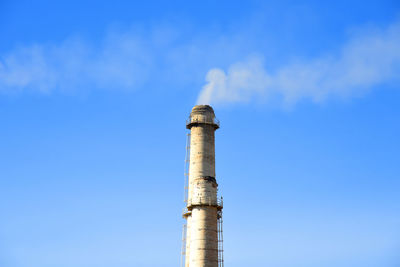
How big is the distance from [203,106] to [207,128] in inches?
117

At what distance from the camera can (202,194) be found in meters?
47.4

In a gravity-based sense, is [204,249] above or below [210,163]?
below

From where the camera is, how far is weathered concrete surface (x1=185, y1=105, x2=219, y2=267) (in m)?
45.7

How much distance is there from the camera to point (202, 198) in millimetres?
47188

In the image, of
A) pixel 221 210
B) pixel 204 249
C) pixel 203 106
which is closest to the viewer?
pixel 204 249

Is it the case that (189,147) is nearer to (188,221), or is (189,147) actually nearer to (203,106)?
(203,106)

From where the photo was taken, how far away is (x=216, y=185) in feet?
162

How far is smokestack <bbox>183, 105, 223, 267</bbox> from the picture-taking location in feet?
150

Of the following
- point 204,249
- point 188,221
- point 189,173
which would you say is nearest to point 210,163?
point 189,173

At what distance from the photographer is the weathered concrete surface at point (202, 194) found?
45.7 metres

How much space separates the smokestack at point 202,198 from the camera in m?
45.7

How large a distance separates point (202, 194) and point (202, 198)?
470 mm

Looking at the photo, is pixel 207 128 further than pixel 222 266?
Yes

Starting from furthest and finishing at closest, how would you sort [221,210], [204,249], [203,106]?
1. [203,106]
2. [221,210]
3. [204,249]
